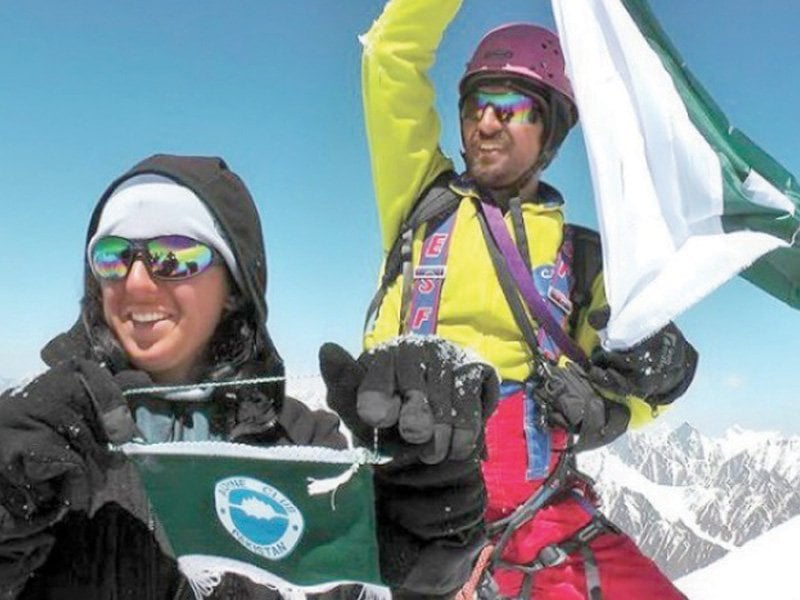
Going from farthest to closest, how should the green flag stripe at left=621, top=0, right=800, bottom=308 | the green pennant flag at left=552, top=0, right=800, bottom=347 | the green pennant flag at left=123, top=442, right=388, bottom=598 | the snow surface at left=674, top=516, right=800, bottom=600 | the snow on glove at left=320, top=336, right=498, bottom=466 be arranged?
the snow surface at left=674, top=516, right=800, bottom=600, the green flag stripe at left=621, top=0, right=800, bottom=308, the green pennant flag at left=552, top=0, right=800, bottom=347, the green pennant flag at left=123, top=442, right=388, bottom=598, the snow on glove at left=320, top=336, right=498, bottom=466

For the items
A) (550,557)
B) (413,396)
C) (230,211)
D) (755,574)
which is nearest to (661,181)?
(550,557)

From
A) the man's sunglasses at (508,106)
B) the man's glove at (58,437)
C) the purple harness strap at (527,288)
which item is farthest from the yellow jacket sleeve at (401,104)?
the man's glove at (58,437)

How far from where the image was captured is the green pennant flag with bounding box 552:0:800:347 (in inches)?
149

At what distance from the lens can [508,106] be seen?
4172mm

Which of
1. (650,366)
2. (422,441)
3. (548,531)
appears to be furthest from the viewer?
(548,531)

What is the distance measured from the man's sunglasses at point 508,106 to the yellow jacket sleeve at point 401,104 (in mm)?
212

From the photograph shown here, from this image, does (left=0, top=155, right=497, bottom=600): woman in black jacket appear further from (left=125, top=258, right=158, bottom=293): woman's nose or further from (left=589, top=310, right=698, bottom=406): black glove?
(left=589, top=310, right=698, bottom=406): black glove

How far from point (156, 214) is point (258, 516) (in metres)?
0.74

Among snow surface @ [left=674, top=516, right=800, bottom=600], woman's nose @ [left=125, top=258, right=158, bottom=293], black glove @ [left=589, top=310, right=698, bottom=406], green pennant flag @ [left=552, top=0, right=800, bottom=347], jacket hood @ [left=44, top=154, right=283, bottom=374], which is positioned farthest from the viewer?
snow surface @ [left=674, top=516, right=800, bottom=600]

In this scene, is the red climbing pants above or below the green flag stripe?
below

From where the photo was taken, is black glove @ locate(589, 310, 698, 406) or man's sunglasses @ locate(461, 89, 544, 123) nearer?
black glove @ locate(589, 310, 698, 406)

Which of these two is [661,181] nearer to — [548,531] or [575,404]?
[575,404]

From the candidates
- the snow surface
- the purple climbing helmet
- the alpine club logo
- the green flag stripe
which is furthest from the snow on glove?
the snow surface

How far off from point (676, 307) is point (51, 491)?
8.48 ft
